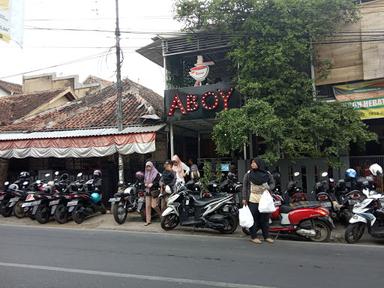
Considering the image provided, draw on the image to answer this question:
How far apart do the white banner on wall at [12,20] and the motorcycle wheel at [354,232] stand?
735cm

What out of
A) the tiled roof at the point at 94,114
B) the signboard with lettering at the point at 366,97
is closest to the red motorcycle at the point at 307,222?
the signboard with lettering at the point at 366,97

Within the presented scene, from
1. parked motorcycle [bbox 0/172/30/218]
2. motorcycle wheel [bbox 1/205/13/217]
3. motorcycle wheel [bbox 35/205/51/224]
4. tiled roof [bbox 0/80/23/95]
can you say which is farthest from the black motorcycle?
tiled roof [bbox 0/80/23/95]

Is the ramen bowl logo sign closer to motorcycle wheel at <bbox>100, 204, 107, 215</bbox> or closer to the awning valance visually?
the awning valance

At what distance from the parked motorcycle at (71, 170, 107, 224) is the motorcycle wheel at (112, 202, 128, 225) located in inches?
51.6

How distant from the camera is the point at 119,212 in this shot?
12164mm

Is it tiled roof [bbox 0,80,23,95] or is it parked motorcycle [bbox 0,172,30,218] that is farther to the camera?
tiled roof [bbox 0,80,23,95]

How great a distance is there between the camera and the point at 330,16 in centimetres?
1213

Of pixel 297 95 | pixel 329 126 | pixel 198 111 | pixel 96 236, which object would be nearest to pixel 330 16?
pixel 297 95

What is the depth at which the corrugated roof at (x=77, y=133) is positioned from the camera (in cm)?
1444

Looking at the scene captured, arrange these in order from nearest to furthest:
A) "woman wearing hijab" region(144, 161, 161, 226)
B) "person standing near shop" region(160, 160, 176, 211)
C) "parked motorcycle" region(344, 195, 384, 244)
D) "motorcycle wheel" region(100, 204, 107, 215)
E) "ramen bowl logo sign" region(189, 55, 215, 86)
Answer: "parked motorcycle" region(344, 195, 384, 244) < "person standing near shop" region(160, 160, 176, 211) < "woman wearing hijab" region(144, 161, 161, 226) < "motorcycle wheel" region(100, 204, 107, 215) < "ramen bowl logo sign" region(189, 55, 215, 86)

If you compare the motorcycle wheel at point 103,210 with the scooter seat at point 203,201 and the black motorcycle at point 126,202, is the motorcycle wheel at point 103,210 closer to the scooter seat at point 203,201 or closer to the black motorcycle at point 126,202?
the black motorcycle at point 126,202

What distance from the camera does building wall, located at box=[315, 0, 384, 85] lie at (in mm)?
12359

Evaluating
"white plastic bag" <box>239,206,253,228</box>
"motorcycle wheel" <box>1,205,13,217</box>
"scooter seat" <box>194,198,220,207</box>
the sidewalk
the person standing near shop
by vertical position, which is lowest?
the sidewalk

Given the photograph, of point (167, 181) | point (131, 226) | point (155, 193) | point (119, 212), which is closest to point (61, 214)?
point (119, 212)
